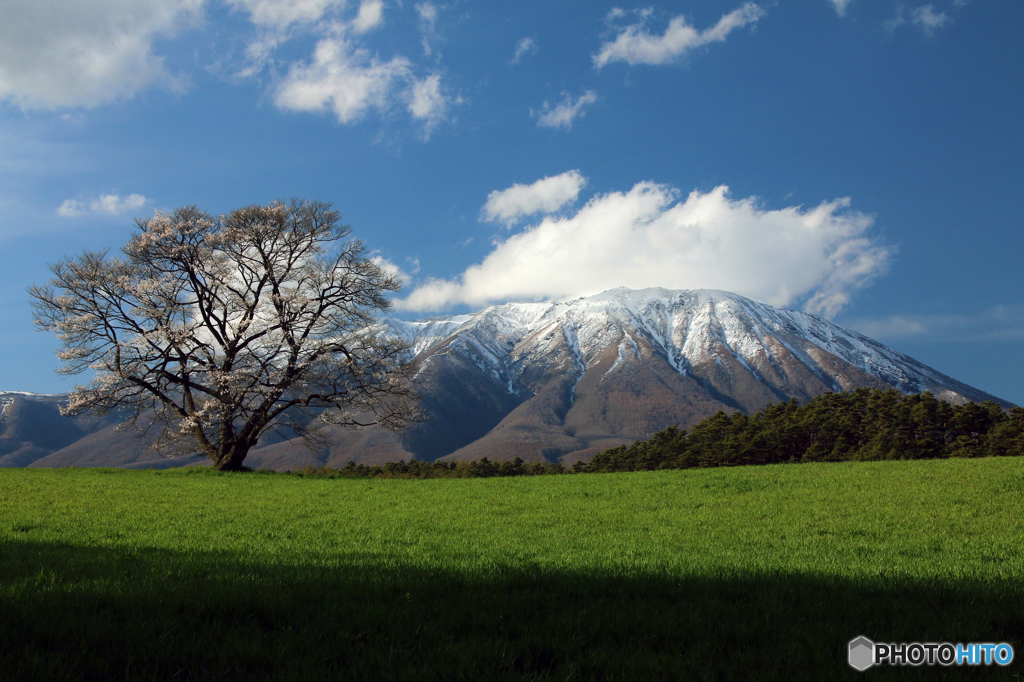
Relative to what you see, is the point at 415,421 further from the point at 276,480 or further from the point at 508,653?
the point at 508,653

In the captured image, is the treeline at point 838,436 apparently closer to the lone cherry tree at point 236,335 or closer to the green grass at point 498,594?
the lone cherry tree at point 236,335

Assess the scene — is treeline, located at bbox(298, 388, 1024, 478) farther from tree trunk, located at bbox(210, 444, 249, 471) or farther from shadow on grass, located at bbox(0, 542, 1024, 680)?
shadow on grass, located at bbox(0, 542, 1024, 680)

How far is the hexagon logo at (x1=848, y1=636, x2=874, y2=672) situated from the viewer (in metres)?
4.18

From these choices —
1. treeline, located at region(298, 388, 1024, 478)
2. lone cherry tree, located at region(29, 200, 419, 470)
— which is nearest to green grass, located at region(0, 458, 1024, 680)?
lone cherry tree, located at region(29, 200, 419, 470)

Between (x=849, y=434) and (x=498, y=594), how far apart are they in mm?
71053

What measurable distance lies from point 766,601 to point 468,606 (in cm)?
305

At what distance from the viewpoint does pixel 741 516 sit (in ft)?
51.3

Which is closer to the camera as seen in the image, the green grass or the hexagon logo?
the green grass

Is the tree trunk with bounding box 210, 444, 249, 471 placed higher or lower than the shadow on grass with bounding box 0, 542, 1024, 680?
lower

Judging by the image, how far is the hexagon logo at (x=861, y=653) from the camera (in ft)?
13.7

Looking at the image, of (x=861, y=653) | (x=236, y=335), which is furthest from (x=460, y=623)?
(x=236, y=335)

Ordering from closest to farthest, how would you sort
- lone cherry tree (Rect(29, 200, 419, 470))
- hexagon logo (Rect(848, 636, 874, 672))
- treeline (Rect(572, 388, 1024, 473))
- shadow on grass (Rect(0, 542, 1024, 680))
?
1. shadow on grass (Rect(0, 542, 1024, 680))
2. hexagon logo (Rect(848, 636, 874, 672))
3. lone cherry tree (Rect(29, 200, 419, 470))
4. treeline (Rect(572, 388, 1024, 473))

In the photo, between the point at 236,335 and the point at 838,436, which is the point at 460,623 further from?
the point at 838,436

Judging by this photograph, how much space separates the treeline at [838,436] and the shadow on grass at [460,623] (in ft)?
137
